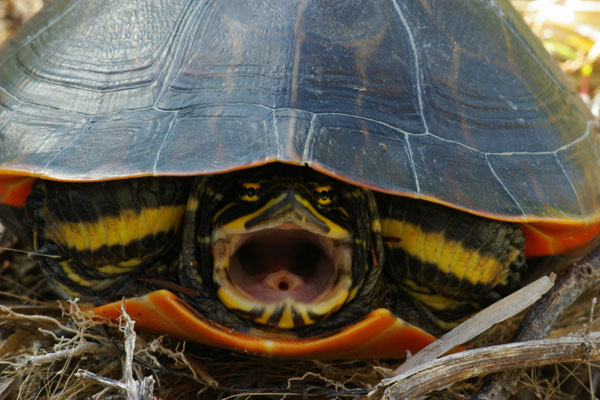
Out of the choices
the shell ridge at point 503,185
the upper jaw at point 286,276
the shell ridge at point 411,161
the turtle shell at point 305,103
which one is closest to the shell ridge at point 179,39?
the turtle shell at point 305,103

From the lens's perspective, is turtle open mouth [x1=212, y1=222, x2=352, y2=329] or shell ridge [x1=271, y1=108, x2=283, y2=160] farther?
turtle open mouth [x1=212, y1=222, x2=352, y2=329]

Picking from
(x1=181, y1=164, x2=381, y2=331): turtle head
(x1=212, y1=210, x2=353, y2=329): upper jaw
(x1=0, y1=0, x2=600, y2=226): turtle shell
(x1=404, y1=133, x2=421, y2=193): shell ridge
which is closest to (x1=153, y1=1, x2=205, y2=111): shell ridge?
(x1=0, y1=0, x2=600, y2=226): turtle shell

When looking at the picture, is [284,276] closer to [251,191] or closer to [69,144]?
[251,191]

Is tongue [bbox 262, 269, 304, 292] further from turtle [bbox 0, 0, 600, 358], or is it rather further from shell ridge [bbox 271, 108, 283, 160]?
shell ridge [bbox 271, 108, 283, 160]

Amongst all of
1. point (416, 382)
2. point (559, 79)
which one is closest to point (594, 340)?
point (416, 382)

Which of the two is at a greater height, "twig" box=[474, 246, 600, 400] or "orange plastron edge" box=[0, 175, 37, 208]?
"orange plastron edge" box=[0, 175, 37, 208]

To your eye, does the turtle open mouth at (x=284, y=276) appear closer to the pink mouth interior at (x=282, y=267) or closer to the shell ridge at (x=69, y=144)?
the pink mouth interior at (x=282, y=267)

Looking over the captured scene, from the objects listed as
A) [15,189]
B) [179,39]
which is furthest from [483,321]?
[15,189]

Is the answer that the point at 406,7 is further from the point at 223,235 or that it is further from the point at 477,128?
the point at 223,235

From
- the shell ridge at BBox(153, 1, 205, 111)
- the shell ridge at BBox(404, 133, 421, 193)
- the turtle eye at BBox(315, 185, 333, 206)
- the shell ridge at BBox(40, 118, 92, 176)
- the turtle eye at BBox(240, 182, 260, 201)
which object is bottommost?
the turtle eye at BBox(315, 185, 333, 206)
